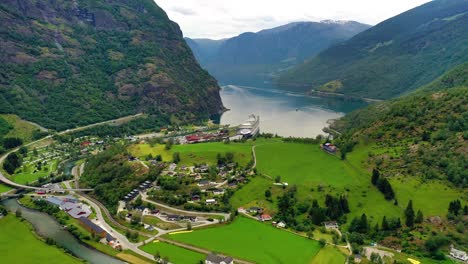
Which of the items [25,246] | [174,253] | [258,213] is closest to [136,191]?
[25,246]

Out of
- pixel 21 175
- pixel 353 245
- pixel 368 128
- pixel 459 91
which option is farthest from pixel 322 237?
pixel 21 175

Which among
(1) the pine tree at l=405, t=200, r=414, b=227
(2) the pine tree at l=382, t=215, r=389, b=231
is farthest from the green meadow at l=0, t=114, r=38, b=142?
(1) the pine tree at l=405, t=200, r=414, b=227

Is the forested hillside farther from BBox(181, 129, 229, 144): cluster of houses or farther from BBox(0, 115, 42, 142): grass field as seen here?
BBox(0, 115, 42, 142): grass field

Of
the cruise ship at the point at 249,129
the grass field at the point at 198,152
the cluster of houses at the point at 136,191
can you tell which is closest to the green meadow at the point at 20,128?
the grass field at the point at 198,152

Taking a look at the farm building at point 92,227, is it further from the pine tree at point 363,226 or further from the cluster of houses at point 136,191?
the pine tree at point 363,226

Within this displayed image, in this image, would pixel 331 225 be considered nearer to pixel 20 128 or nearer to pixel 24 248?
pixel 24 248

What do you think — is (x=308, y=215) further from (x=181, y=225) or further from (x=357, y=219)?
(x=181, y=225)
